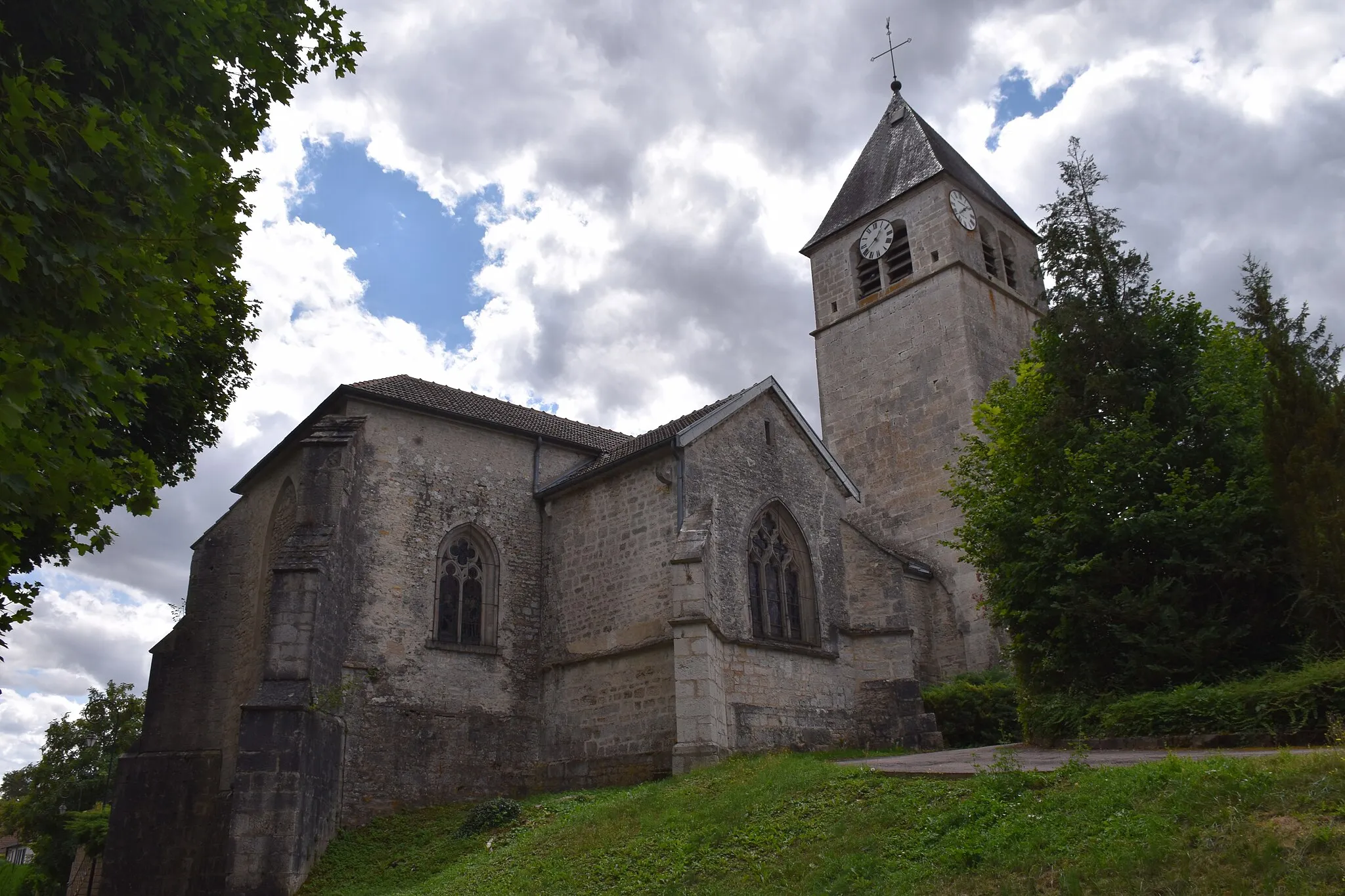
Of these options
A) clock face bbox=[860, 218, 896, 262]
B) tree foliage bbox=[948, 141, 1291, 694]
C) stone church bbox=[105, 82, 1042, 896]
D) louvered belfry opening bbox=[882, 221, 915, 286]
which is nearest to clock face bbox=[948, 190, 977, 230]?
louvered belfry opening bbox=[882, 221, 915, 286]

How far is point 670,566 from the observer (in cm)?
1652

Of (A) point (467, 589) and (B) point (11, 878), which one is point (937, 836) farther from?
(B) point (11, 878)

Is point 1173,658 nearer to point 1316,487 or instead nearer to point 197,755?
point 1316,487

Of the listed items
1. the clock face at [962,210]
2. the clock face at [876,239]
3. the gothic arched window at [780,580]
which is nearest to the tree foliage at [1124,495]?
the gothic arched window at [780,580]

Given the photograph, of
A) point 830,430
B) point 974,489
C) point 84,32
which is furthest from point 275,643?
point 830,430

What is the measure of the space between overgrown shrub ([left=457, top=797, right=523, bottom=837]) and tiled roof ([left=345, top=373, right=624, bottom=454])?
7.72 metres

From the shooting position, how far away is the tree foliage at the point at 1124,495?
1322cm

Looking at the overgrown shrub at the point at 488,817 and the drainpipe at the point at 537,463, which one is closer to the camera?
the overgrown shrub at the point at 488,817

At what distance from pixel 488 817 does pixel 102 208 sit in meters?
10.8

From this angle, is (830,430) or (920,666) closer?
(920,666)

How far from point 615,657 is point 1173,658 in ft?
29.5

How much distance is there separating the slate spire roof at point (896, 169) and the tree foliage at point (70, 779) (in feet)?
93.3

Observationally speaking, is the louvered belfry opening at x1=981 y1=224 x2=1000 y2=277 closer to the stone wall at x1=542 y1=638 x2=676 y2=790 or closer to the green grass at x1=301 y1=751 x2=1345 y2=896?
the stone wall at x1=542 y1=638 x2=676 y2=790

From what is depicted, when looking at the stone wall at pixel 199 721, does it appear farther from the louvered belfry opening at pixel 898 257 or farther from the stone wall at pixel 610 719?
the louvered belfry opening at pixel 898 257
